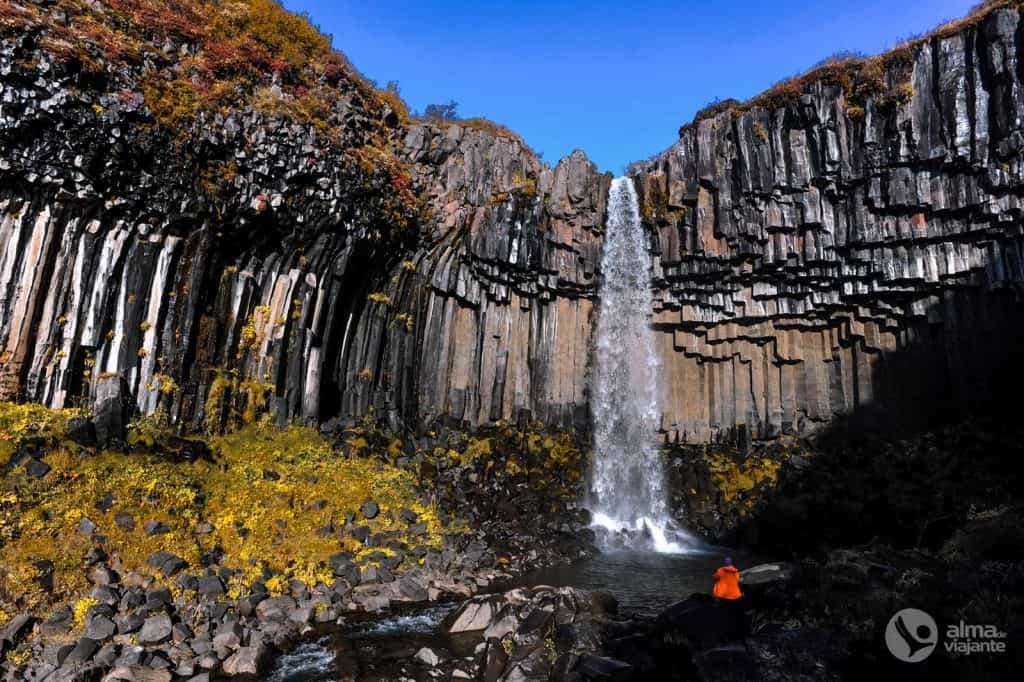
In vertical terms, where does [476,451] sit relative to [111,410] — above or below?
below

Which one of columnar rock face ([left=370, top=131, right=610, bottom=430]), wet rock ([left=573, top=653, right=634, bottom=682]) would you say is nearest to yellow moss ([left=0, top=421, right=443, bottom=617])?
columnar rock face ([left=370, top=131, right=610, bottom=430])

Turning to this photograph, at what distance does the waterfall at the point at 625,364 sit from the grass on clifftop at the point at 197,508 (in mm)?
9459

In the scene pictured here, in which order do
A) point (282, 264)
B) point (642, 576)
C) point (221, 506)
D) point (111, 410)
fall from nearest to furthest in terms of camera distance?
point (221, 506) < point (111, 410) < point (642, 576) < point (282, 264)

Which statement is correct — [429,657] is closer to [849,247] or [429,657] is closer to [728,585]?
[728,585]

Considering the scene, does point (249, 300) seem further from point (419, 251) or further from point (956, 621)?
point (956, 621)

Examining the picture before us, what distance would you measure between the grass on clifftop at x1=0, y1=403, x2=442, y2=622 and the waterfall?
9459 mm

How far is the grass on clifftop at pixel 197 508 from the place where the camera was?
11.5 meters

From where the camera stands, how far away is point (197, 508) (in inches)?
569

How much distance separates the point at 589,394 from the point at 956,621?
59.9 ft

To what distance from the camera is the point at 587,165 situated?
2603 centimetres

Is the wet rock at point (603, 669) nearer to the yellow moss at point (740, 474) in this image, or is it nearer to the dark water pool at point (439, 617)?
the dark water pool at point (439, 617)

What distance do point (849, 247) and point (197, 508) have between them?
22873 mm

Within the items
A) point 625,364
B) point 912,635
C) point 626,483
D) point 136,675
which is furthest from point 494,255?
point 912,635

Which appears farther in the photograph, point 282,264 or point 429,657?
point 282,264
